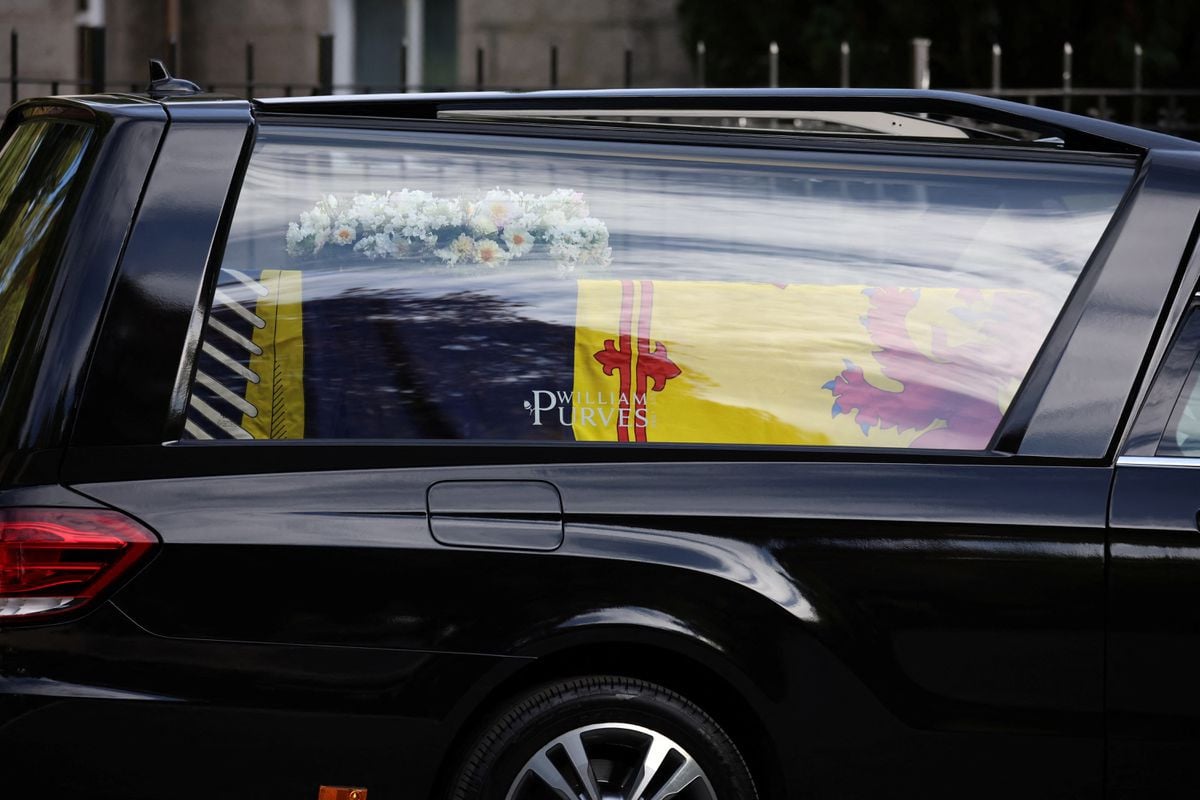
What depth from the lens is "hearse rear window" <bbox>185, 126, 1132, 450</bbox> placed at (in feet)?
9.43

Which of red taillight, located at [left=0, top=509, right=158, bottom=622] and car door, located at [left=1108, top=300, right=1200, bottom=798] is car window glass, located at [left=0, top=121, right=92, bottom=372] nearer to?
red taillight, located at [left=0, top=509, right=158, bottom=622]

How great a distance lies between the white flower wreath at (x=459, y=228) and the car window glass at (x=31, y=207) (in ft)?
1.42

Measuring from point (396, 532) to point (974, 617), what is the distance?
1042 mm

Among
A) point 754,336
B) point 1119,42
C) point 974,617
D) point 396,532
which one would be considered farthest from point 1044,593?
point 1119,42

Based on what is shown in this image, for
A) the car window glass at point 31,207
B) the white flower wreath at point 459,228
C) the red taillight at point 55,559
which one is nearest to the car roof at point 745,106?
the white flower wreath at point 459,228

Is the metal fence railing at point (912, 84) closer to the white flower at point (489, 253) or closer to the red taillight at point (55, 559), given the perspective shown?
the white flower at point (489, 253)

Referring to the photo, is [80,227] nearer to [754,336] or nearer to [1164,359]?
[754,336]

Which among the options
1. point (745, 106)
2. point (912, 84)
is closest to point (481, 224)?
point (745, 106)

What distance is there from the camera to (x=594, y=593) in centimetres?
276

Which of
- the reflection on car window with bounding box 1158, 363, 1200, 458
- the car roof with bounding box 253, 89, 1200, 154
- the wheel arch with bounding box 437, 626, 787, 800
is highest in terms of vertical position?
the car roof with bounding box 253, 89, 1200, 154

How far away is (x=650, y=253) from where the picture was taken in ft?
9.79

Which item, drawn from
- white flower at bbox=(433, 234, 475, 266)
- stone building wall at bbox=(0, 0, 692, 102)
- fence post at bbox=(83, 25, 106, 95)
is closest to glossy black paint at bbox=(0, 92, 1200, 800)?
white flower at bbox=(433, 234, 475, 266)

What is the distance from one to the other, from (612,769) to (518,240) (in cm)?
99

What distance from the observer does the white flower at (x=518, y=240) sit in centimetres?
297
